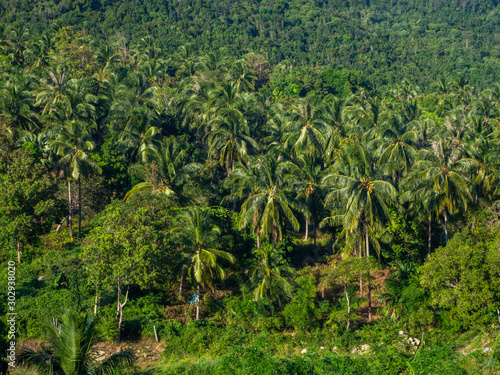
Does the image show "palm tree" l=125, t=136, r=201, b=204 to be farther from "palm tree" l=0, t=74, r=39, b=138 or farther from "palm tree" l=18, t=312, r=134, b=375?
"palm tree" l=18, t=312, r=134, b=375

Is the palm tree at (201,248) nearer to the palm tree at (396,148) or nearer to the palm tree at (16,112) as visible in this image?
the palm tree at (396,148)

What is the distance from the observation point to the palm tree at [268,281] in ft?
90.2

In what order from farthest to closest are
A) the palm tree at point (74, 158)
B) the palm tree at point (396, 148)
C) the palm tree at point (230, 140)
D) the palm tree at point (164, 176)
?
the palm tree at point (230, 140), the palm tree at point (396, 148), the palm tree at point (164, 176), the palm tree at point (74, 158)

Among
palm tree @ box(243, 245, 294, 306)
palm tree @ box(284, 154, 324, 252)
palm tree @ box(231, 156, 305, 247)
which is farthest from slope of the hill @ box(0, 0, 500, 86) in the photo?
palm tree @ box(243, 245, 294, 306)

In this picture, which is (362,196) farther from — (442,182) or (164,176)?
(164,176)

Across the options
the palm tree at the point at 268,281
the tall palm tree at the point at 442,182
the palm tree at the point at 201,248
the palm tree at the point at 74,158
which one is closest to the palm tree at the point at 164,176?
the palm tree at the point at 74,158

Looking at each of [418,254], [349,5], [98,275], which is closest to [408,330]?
[418,254]

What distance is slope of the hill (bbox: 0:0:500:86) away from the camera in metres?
93.0

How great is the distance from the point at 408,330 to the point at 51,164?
29.2 m

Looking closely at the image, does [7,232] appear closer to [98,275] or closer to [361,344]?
[98,275]

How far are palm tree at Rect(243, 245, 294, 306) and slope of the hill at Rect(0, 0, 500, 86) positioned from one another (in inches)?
2702

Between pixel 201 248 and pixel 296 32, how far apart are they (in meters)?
98.4

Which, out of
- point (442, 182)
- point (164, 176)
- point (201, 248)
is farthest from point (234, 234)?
point (442, 182)

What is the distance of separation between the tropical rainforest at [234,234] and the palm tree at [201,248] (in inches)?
4.5
